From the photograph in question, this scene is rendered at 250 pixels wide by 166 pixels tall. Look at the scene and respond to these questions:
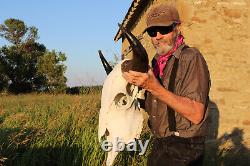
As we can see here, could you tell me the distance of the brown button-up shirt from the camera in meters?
2.83

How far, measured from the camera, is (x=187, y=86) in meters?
2.85

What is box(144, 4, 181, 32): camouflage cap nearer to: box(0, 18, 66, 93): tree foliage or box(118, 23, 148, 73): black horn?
box(118, 23, 148, 73): black horn

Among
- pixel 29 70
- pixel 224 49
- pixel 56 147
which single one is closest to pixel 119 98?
pixel 56 147

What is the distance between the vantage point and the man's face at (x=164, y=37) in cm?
302

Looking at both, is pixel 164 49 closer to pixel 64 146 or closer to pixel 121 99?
pixel 121 99

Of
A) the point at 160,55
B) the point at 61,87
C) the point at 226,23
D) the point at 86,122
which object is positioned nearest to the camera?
the point at 160,55

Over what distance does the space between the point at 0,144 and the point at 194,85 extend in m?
3.46

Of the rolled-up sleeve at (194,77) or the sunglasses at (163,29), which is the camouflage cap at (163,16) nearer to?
the sunglasses at (163,29)

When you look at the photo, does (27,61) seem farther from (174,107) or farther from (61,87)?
(174,107)

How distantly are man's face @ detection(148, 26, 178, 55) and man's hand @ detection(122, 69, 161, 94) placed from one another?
476 mm

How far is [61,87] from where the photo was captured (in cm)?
3659

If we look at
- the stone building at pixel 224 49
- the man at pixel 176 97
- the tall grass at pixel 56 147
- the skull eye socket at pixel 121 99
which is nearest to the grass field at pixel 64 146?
the tall grass at pixel 56 147

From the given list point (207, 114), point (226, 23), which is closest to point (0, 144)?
point (207, 114)

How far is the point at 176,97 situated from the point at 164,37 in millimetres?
556
